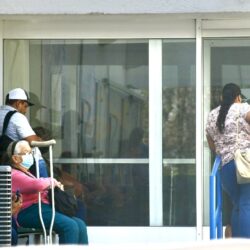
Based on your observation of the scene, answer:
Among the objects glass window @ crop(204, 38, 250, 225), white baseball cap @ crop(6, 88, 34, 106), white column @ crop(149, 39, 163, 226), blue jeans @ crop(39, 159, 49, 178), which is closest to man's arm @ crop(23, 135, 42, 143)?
blue jeans @ crop(39, 159, 49, 178)

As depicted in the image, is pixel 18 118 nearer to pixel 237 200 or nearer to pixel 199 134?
pixel 199 134

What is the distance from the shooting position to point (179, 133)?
905 cm

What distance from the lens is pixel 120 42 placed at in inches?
358

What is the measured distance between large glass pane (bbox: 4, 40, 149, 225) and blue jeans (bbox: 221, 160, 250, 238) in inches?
35.0

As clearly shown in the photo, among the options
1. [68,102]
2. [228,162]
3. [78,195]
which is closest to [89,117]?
[68,102]

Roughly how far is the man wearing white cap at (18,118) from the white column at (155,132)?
1.26m

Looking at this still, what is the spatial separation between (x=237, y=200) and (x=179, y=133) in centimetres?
97

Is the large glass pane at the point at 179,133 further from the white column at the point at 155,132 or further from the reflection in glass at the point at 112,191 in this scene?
the reflection in glass at the point at 112,191

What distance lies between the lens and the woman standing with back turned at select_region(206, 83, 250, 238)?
8.73 meters

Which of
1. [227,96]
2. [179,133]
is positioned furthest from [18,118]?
[227,96]

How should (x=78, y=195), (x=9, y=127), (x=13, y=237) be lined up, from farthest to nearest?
1. (x=78, y=195)
2. (x=9, y=127)
3. (x=13, y=237)

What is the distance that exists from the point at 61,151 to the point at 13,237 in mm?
1753
